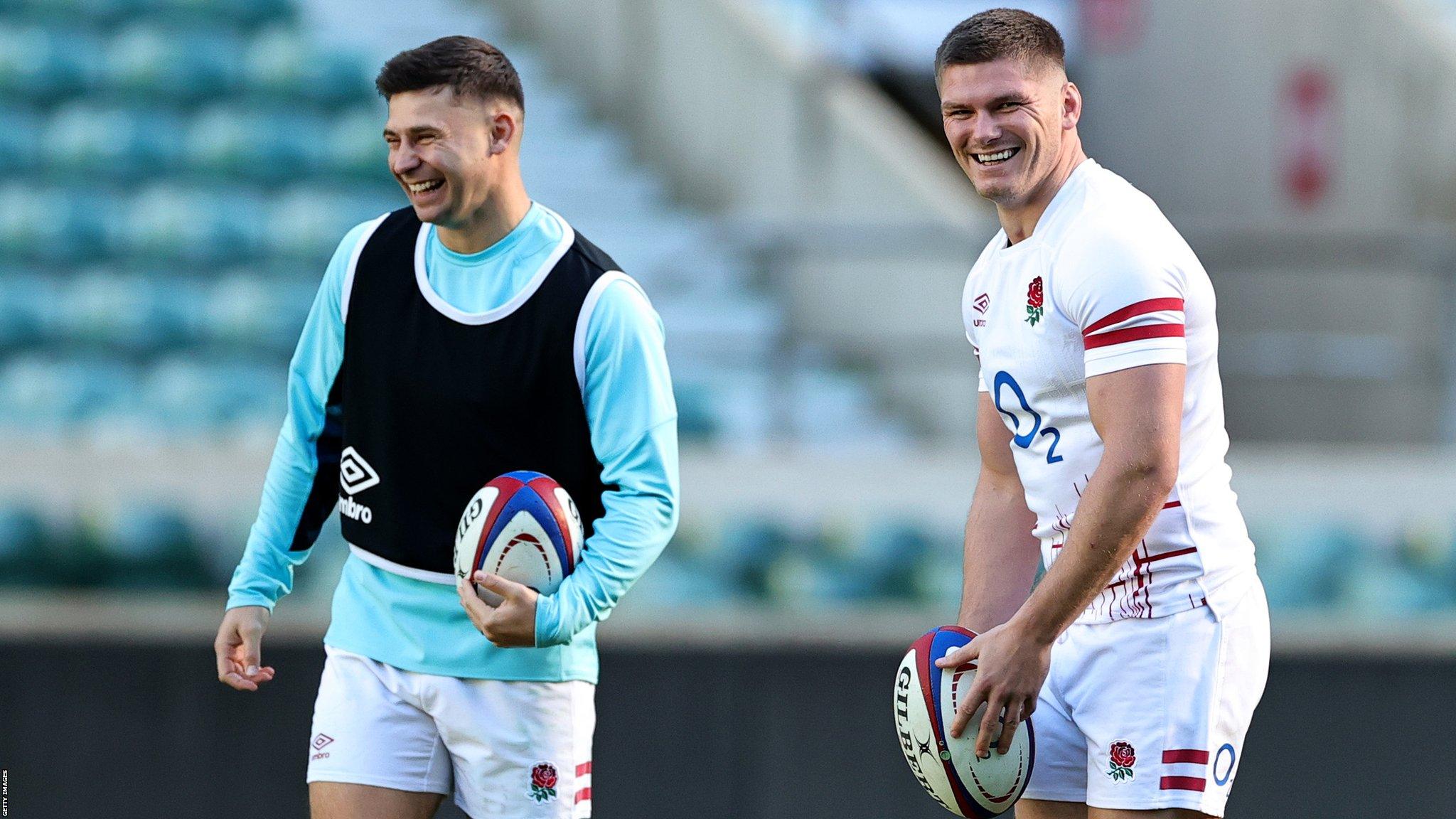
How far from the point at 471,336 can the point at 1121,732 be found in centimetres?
131

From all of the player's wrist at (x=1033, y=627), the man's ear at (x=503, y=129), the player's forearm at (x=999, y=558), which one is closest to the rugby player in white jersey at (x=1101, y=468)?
the player's wrist at (x=1033, y=627)

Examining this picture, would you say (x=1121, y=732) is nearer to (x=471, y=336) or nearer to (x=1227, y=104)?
(x=471, y=336)

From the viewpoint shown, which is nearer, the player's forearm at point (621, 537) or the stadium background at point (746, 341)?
the player's forearm at point (621, 537)

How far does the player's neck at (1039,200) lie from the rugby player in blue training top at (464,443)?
683mm

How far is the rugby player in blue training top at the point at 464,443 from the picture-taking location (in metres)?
3.12

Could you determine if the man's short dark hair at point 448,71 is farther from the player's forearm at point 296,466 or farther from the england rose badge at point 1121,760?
the england rose badge at point 1121,760

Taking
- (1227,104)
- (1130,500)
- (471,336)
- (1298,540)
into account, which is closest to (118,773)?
(471,336)

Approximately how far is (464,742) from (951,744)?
0.89m

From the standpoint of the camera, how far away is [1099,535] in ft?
8.68

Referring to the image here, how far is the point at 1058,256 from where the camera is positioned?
2.79 m

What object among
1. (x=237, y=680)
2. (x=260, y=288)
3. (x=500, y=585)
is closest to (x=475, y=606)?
(x=500, y=585)

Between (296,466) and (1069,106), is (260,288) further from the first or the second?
(1069,106)

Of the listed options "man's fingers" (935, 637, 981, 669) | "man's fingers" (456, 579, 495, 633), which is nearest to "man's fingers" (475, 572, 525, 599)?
"man's fingers" (456, 579, 495, 633)

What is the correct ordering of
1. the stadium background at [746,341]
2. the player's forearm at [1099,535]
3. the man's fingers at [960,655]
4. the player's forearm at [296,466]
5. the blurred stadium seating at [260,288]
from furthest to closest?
1. the blurred stadium seating at [260,288]
2. the stadium background at [746,341]
3. the player's forearm at [296,466]
4. the man's fingers at [960,655]
5. the player's forearm at [1099,535]
